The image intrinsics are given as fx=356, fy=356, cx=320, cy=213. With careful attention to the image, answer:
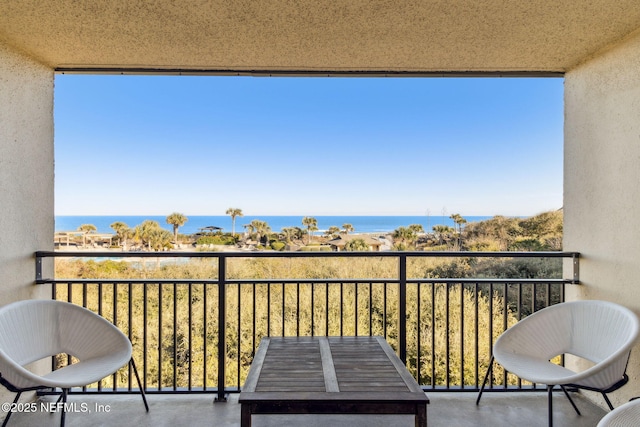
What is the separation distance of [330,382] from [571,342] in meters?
1.72

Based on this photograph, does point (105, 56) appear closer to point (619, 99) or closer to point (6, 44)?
point (6, 44)

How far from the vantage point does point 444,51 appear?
2.57 meters

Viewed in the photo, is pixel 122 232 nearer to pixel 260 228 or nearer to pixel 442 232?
pixel 260 228

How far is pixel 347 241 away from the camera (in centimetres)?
1880

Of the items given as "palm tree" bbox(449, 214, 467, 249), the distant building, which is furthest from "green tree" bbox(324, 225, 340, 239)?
"palm tree" bbox(449, 214, 467, 249)

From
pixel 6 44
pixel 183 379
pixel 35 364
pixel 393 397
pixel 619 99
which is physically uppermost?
pixel 6 44

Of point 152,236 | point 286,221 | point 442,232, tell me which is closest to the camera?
point 152,236

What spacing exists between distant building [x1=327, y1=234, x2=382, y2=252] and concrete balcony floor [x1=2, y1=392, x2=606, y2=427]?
48.0 feet

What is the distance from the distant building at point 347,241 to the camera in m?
17.6

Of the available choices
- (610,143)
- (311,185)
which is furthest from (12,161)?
(311,185)

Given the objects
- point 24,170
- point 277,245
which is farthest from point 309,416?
point 277,245

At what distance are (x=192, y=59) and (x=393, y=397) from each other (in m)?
2.63

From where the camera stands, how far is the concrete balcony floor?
7.36 feet

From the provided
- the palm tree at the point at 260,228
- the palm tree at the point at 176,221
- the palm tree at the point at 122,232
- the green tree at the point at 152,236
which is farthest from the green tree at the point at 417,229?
the palm tree at the point at 122,232
